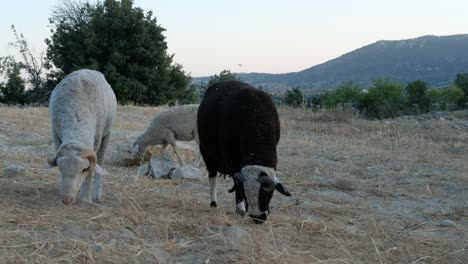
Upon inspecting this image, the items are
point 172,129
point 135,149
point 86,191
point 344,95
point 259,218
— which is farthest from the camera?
point 344,95

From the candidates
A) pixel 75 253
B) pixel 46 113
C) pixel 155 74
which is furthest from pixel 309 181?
pixel 155 74

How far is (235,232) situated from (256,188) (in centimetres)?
55

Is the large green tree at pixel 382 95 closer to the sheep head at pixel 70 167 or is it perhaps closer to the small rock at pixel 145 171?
the small rock at pixel 145 171

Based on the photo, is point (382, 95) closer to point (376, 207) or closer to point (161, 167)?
point (161, 167)

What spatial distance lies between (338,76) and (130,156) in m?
176

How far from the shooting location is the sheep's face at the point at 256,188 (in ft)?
18.8

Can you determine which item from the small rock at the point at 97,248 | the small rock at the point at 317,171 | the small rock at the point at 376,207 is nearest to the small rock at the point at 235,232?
the small rock at the point at 97,248

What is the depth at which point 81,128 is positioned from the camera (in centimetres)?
662

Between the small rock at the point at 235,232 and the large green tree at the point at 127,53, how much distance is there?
112ft

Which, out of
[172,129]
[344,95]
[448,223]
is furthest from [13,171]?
[344,95]

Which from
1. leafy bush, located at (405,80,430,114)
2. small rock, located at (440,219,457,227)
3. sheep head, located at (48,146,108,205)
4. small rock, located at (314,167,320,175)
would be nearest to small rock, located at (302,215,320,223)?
small rock, located at (440,219,457,227)

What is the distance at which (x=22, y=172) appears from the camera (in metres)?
8.20

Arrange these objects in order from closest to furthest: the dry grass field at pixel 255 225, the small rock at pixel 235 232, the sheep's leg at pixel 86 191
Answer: the dry grass field at pixel 255 225 → the small rock at pixel 235 232 → the sheep's leg at pixel 86 191

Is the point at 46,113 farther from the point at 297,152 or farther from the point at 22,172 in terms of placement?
the point at 22,172
